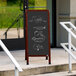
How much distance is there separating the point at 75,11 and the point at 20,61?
286 centimetres

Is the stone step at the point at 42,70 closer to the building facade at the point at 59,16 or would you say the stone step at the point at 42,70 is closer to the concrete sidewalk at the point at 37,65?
the concrete sidewalk at the point at 37,65

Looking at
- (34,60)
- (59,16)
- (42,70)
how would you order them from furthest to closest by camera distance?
(59,16) < (34,60) < (42,70)

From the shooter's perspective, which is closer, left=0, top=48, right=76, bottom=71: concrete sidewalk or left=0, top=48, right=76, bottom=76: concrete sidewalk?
left=0, top=48, right=76, bottom=76: concrete sidewalk

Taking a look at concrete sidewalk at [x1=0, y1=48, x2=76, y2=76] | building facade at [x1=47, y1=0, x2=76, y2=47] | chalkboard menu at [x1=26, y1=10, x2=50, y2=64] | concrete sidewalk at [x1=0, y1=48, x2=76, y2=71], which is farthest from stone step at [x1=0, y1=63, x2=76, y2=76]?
building facade at [x1=47, y1=0, x2=76, y2=47]

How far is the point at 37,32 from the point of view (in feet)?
23.7

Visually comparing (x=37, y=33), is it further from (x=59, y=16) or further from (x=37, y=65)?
(x=59, y=16)

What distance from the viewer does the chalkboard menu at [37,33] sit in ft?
23.5

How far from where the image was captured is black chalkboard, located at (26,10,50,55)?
23.5 feet

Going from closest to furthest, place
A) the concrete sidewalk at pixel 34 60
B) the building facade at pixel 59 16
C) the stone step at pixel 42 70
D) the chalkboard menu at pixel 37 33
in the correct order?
the stone step at pixel 42 70
the concrete sidewalk at pixel 34 60
the chalkboard menu at pixel 37 33
the building facade at pixel 59 16

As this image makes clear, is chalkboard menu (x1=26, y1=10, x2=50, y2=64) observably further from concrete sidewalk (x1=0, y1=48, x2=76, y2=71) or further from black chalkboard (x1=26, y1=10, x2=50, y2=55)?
concrete sidewalk (x1=0, y1=48, x2=76, y2=71)

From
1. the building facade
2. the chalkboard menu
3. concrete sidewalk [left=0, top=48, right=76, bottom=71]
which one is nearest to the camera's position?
concrete sidewalk [left=0, top=48, right=76, bottom=71]

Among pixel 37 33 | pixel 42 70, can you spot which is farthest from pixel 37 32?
pixel 42 70

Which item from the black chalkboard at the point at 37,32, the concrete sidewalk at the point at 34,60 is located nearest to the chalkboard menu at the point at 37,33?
the black chalkboard at the point at 37,32

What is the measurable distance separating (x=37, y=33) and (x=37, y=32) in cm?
2
